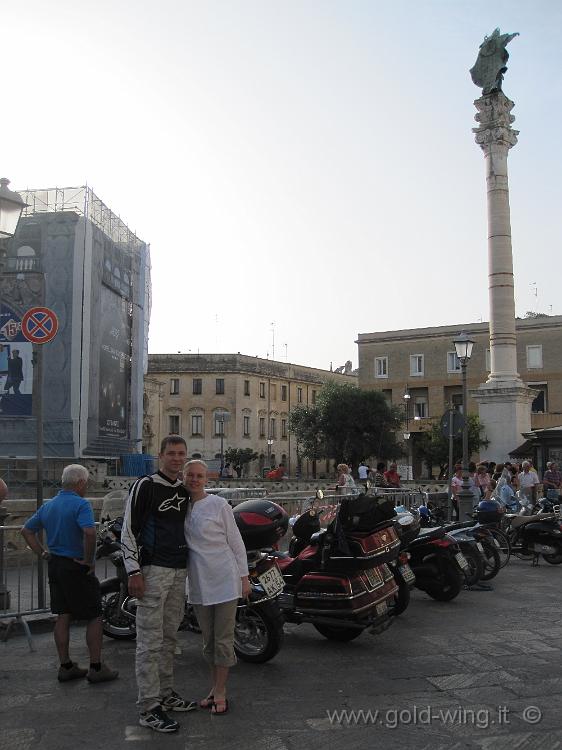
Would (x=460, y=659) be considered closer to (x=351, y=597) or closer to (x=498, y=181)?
(x=351, y=597)

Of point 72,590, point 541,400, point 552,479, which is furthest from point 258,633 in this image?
point 541,400

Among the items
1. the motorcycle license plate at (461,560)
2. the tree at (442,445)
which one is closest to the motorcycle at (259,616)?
the motorcycle license plate at (461,560)

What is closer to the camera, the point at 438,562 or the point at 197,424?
the point at 438,562

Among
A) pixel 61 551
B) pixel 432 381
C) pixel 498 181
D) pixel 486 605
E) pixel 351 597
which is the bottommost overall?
pixel 486 605

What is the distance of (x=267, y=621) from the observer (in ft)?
20.4

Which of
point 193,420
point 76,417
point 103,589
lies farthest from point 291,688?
point 193,420

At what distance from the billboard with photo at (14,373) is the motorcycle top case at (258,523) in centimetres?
2035

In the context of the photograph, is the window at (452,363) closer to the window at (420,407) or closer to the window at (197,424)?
the window at (420,407)

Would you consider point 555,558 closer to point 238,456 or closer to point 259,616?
point 259,616

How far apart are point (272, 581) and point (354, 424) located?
48.0m

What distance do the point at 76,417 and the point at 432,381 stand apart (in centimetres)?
3681

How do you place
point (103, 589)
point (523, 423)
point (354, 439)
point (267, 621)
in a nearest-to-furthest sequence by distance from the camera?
point (267, 621), point (103, 589), point (523, 423), point (354, 439)

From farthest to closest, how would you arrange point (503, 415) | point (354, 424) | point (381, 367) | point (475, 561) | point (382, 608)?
point (381, 367) → point (354, 424) → point (503, 415) → point (475, 561) → point (382, 608)

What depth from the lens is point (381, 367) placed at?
60469 millimetres
